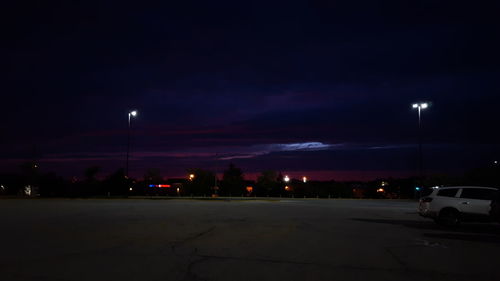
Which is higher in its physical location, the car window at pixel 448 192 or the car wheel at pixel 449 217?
the car window at pixel 448 192

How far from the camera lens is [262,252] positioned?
1070 cm

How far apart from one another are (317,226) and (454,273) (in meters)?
9.07

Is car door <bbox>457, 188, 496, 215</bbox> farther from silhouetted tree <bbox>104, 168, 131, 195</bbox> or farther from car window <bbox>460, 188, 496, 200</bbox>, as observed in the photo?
silhouetted tree <bbox>104, 168, 131, 195</bbox>

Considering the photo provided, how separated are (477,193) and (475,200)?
41 cm

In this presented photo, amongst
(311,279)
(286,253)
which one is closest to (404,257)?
(286,253)

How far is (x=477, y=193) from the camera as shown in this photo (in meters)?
17.8

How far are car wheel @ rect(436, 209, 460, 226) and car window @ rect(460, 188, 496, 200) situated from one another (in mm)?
785

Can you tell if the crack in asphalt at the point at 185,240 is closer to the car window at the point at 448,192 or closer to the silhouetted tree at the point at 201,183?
the car window at the point at 448,192

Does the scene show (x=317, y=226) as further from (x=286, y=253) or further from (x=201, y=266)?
(x=201, y=266)

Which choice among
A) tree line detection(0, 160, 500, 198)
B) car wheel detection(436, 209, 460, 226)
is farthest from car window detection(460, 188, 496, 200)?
tree line detection(0, 160, 500, 198)

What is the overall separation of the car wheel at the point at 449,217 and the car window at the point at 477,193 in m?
0.78

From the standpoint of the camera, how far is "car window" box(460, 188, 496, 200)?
17.6m

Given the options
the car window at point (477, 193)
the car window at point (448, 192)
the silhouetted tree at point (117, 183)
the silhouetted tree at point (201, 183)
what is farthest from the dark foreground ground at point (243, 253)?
the silhouetted tree at point (201, 183)

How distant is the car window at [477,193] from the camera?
57.8 ft
